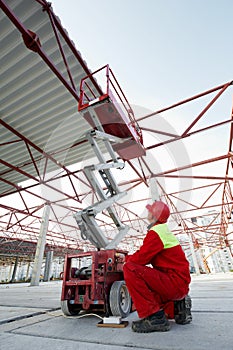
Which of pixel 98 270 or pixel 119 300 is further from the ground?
pixel 98 270

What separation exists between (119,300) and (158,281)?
2.83 feet

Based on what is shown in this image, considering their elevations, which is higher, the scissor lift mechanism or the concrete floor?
the scissor lift mechanism

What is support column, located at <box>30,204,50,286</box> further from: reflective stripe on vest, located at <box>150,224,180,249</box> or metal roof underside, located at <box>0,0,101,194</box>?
reflective stripe on vest, located at <box>150,224,180,249</box>

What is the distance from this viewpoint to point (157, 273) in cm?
214

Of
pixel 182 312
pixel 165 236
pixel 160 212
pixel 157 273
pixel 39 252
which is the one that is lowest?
pixel 182 312

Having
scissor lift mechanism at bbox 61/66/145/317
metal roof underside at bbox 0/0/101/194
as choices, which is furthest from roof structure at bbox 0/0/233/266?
scissor lift mechanism at bbox 61/66/145/317

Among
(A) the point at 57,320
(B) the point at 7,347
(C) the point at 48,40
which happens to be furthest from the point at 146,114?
(B) the point at 7,347

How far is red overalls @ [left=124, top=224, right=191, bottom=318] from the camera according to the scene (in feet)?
6.91

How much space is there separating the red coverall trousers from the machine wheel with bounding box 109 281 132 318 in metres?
0.56

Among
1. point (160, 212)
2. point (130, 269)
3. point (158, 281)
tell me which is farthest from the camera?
point (160, 212)

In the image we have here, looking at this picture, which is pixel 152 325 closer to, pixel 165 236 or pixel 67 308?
pixel 165 236

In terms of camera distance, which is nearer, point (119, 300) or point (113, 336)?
point (113, 336)

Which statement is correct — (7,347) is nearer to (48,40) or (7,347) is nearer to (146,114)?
(48,40)

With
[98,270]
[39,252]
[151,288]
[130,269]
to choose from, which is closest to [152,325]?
[151,288]
